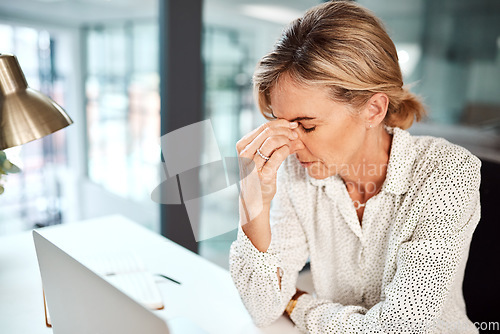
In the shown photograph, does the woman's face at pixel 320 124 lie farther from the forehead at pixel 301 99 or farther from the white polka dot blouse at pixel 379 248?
the white polka dot blouse at pixel 379 248

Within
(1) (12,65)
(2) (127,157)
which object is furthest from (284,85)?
(2) (127,157)

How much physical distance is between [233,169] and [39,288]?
647 millimetres

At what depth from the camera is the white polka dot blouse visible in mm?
920

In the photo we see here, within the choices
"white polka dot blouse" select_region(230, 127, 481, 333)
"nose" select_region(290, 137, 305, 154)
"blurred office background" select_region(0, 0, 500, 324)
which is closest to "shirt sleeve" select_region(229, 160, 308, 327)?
"white polka dot blouse" select_region(230, 127, 481, 333)

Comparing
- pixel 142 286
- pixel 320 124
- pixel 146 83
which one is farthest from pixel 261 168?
pixel 146 83

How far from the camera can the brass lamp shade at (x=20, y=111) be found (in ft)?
2.60

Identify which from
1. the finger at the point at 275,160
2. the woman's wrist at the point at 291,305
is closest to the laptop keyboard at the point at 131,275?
the woman's wrist at the point at 291,305

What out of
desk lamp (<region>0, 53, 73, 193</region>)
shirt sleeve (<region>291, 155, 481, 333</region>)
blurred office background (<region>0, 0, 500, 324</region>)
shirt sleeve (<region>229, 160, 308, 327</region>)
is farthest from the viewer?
blurred office background (<region>0, 0, 500, 324</region>)

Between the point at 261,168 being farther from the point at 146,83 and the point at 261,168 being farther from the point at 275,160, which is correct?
the point at 146,83

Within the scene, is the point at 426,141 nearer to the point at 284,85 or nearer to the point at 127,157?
the point at 284,85

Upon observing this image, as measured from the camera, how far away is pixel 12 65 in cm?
84

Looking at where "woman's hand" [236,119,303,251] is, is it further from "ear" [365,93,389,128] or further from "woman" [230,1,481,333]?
"ear" [365,93,389,128]

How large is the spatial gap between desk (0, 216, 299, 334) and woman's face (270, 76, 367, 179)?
0.43 meters

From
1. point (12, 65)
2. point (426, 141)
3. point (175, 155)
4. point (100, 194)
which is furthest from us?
point (100, 194)
